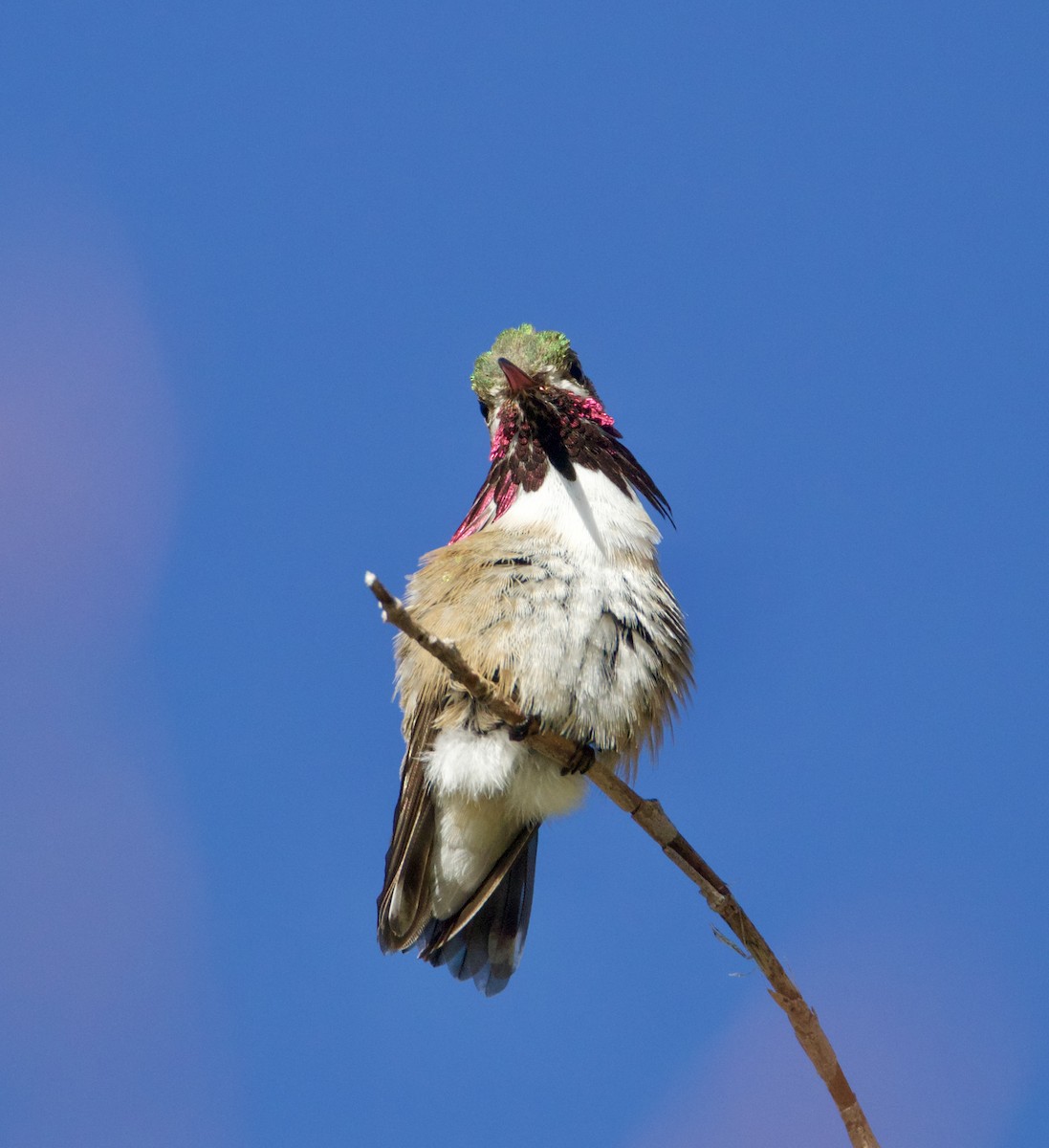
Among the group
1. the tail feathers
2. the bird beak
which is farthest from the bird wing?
the bird beak

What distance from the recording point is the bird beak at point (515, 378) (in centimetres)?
607

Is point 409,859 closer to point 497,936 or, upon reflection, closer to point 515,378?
point 497,936

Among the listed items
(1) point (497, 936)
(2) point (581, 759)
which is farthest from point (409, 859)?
(2) point (581, 759)

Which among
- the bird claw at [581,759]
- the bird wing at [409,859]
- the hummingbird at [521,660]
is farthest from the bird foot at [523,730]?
the bird wing at [409,859]

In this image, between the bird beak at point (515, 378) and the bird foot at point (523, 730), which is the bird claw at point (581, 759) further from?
the bird beak at point (515, 378)

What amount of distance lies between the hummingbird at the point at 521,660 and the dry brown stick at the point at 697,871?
0.35m

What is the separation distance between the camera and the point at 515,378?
616 centimetres

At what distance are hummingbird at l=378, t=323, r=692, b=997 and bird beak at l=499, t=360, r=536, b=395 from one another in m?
0.01

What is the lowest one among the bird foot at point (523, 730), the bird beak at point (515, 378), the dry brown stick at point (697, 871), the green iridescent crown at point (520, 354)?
the dry brown stick at point (697, 871)

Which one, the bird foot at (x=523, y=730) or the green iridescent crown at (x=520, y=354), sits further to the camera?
the green iridescent crown at (x=520, y=354)

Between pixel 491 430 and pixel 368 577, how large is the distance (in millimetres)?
3240

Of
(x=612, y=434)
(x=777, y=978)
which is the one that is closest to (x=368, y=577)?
(x=777, y=978)

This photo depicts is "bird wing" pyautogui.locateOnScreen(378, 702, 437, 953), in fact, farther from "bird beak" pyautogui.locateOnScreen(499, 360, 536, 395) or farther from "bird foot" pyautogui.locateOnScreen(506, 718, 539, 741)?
"bird beak" pyautogui.locateOnScreen(499, 360, 536, 395)

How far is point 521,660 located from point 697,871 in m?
1.12
